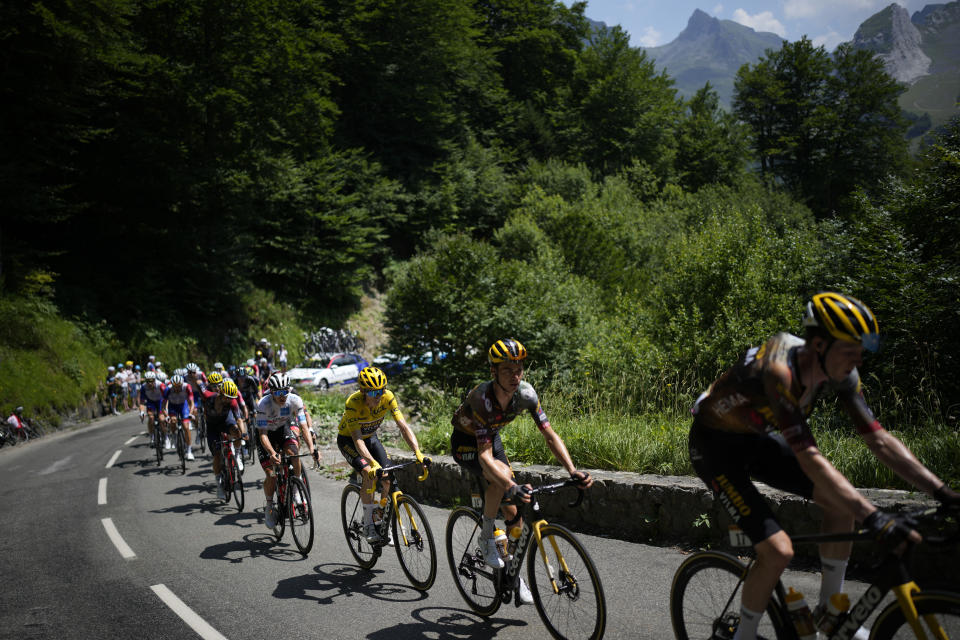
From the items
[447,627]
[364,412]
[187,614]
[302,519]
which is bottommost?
[447,627]

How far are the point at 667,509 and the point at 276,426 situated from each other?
4.87 meters

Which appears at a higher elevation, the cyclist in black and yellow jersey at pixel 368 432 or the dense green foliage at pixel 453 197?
the dense green foliage at pixel 453 197

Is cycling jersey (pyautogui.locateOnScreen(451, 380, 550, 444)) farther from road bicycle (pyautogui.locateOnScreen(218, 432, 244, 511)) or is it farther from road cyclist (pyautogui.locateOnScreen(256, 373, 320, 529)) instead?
road bicycle (pyautogui.locateOnScreen(218, 432, 244, 511))

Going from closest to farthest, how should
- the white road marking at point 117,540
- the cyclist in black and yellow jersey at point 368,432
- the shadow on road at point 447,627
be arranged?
the shadow on road at point 447,627 < the cyclist in black and yellow jersey at point 368,432 < the white road marking at point 117,540

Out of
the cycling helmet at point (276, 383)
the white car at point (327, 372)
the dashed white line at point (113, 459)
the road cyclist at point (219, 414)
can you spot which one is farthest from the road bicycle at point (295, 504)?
the white car at point (327, 372)

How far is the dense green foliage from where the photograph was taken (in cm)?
1259

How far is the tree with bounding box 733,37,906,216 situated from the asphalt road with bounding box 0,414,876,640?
46.6 metres

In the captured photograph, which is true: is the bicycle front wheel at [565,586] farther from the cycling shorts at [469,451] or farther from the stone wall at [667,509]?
the stone wall at [667,509]

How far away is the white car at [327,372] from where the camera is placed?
26062 mm

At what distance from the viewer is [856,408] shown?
3.02 m

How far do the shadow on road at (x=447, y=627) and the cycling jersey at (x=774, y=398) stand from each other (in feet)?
8.14

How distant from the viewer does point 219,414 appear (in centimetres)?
1067

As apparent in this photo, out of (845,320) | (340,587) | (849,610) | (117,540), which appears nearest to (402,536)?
(340,587)

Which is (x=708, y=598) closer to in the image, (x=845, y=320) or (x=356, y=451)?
(x=845, y=320)
